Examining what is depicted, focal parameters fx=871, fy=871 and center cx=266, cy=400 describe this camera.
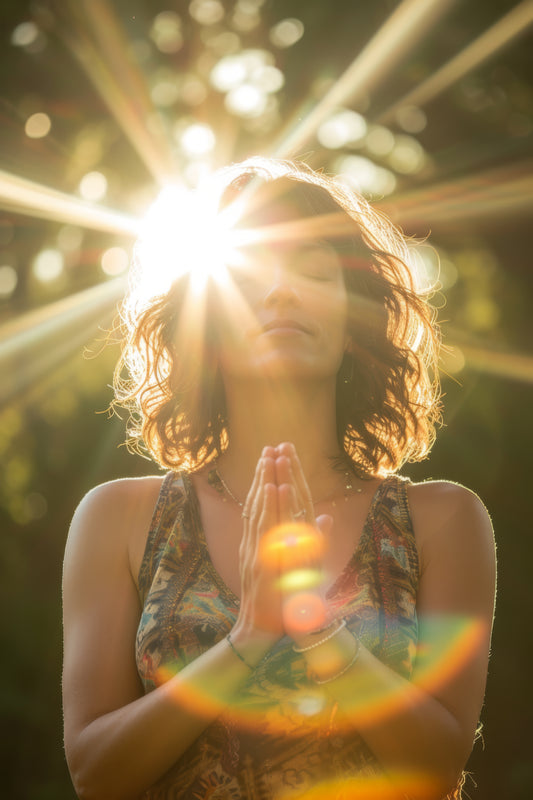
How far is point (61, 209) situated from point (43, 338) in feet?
2.47

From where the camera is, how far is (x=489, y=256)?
4.88 m

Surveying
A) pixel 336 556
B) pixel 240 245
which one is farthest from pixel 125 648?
pixel 240 245

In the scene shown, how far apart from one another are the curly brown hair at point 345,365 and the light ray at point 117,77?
8.91ft

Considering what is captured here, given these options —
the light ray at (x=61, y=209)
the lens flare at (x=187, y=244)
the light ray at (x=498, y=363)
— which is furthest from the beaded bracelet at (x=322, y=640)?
the light ray at (x=61, y=209)

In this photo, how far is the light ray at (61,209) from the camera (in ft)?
15.8

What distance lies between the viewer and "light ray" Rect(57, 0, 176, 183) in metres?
4.93

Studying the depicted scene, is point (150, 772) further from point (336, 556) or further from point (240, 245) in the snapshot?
point (240, 245)

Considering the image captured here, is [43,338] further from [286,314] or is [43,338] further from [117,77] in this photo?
[286,314]

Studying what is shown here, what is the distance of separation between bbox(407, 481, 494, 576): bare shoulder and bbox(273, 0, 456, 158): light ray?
3.11 m

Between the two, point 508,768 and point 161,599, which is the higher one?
point 161,599

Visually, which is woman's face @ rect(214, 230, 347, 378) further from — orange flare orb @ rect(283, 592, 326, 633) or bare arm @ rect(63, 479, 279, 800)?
orange flare orb @ rect(283, 592, 326, 633)

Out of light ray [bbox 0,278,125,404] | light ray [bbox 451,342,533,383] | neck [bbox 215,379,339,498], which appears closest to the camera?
neck [bbox 215,379,339,498]

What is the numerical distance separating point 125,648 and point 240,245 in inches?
41.0

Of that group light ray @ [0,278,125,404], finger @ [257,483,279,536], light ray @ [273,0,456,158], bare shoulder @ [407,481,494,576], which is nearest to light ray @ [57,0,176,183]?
light ray @ [273,0,456,158]
